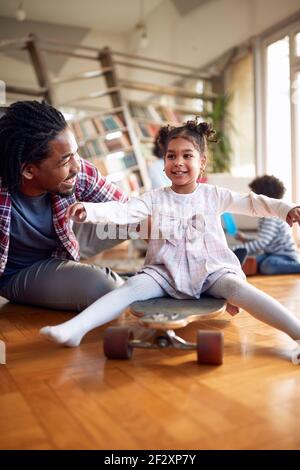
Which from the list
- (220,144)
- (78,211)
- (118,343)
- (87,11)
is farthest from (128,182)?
(118,343)

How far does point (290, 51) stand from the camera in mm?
3992

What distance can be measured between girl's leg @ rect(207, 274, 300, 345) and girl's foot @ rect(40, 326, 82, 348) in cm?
45

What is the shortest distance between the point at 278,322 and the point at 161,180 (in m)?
2.46

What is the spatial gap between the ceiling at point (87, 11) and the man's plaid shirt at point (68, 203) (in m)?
4.48

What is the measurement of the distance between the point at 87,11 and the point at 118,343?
5643mm

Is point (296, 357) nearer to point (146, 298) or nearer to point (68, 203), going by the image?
point (146, 298)

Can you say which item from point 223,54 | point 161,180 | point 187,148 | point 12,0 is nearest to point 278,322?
point 187,148

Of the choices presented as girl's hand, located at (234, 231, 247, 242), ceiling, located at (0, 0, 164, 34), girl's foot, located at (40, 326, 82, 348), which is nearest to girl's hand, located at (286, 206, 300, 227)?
girl's foot, located at (40, 326, 82, 348)

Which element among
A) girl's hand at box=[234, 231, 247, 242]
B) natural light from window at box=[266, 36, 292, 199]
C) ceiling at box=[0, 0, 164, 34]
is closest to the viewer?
girl's hand at box=[234, 231, 247, 242]

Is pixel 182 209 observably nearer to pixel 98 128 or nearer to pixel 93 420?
pixel 93 420

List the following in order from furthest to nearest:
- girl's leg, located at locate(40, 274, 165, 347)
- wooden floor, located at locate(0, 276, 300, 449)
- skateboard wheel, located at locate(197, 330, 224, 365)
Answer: girl's leg, located at locate(40, 274, 165, 347) < skateboard wheel, located at locate(197, 330, 224, 365) < wooden floor, located at locate(0, 276, 300, 449)

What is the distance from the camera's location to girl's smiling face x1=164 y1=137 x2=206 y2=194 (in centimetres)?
150

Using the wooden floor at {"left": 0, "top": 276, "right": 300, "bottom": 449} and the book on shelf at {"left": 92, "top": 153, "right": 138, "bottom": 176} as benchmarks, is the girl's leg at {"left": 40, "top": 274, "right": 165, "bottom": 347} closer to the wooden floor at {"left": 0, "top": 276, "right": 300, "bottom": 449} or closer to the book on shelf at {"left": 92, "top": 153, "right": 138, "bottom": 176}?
the wooden floor at {"left": 0, "top": 276, "right": 300, "bottom": 449}

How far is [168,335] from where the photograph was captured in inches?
46.6
